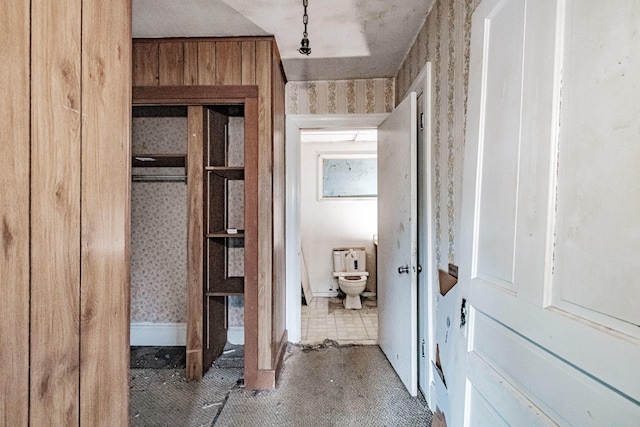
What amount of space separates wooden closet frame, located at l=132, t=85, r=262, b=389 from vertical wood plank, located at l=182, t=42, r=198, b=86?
0.17ft

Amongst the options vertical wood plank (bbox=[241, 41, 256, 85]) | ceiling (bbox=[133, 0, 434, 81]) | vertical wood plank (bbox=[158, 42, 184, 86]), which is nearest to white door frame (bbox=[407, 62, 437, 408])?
ceiling (bbox=[133, 0, 434, 81])

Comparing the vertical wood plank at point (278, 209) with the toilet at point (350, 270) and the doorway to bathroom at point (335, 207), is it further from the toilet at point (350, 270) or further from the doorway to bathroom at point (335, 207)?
the doorway to bathroom at point (335, 207)

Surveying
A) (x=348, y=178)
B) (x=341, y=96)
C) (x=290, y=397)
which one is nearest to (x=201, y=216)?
(x=290, y=397)

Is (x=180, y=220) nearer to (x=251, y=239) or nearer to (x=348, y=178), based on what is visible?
(x=251, y=239)

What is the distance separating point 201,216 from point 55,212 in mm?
1631

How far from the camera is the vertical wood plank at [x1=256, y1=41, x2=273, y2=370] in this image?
2.13m

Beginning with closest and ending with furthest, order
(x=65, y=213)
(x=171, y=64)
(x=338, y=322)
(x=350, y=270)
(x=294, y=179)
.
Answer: (x=65, y=213) < (x=171, y=64) < (x=294, y=179) < (x=338, y=322) < (x=350, y=270)

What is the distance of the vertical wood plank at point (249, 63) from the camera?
215 centimetres

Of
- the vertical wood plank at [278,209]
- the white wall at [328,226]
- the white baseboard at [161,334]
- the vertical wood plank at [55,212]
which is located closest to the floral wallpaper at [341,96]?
the vertical wood plank at [278,209]

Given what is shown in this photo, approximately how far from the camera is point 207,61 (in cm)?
217

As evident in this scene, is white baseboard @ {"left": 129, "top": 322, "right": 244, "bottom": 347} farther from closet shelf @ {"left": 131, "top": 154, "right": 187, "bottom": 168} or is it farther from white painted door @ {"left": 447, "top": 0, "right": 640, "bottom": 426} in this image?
white painted door @ {"left": 447, "top": 0, "right": 640, "bottom": 426}

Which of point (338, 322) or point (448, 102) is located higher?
point (448, 102)

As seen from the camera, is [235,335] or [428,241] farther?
[235,335]

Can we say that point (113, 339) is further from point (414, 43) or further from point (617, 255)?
point (414, 43)
